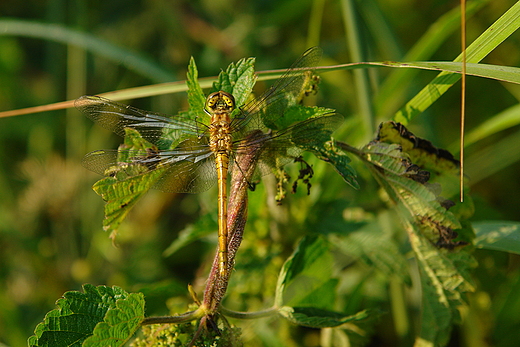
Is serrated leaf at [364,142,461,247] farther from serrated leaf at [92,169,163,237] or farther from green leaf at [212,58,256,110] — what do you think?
serrated leaf at [92,169,163,237]

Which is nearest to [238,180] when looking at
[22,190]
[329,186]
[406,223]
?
[406,223]

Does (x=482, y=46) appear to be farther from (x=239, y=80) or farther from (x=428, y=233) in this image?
(x=239, y=80)

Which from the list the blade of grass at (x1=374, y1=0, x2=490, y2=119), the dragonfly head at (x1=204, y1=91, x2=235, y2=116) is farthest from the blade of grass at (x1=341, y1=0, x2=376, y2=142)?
the dragonfly head at (x1=204, y1=91, x2=235, y2=116)

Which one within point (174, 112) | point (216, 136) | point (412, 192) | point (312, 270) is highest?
point (174, 112)

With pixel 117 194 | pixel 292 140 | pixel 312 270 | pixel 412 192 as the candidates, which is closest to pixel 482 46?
pixel 412 192

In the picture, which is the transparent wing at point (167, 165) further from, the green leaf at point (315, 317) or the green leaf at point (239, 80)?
the green leaf at point (315, 317)

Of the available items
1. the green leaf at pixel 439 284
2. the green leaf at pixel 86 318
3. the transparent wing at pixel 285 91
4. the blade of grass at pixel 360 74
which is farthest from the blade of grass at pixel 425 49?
the green leaf at pixel 86 318
